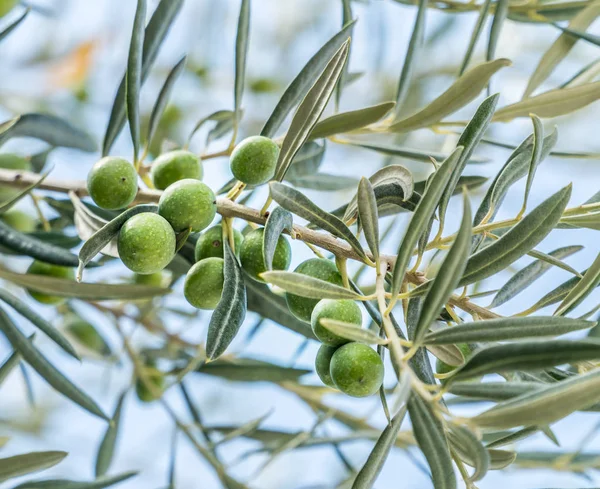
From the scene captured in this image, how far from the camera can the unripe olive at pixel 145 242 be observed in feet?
2.19

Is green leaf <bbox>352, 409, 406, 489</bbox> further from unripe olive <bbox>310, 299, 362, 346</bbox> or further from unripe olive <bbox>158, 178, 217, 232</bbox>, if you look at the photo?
unripe olive <bbox>158, 178, 217, 232</bbox>

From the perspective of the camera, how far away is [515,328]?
0.58m

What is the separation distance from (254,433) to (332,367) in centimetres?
70

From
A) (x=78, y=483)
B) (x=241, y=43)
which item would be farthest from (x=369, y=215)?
(x=78, y=483)

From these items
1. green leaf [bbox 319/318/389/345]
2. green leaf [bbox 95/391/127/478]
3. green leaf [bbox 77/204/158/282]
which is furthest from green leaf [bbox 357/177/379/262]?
green leaf [bbox 95/391/127/478]

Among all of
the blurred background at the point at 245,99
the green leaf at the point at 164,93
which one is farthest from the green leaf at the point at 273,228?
the blurred background at the point at 245,99

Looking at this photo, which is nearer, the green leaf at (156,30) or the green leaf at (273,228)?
the green leaf at (273,228)

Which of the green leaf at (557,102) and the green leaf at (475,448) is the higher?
the green leaf at (557,102)

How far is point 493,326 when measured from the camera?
582 mm

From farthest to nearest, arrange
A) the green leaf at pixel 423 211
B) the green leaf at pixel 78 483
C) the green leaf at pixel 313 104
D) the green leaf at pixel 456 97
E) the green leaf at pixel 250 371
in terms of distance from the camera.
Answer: the green leaf at pixel 250 371
the green leaf at pixel 78 483
the green leaf at pixel 456 97
the green leaf at pixel 313 104
the green leaf at pixel 423 211

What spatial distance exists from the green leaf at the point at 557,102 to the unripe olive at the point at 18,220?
870 millimetres

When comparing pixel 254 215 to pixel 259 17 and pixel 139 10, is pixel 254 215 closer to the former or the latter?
pixel 139 10

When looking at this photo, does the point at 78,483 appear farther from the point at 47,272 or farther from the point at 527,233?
the point at 527,233

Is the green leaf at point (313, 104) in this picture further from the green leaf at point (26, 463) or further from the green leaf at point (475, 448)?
the green leaf at point (26, 463)
